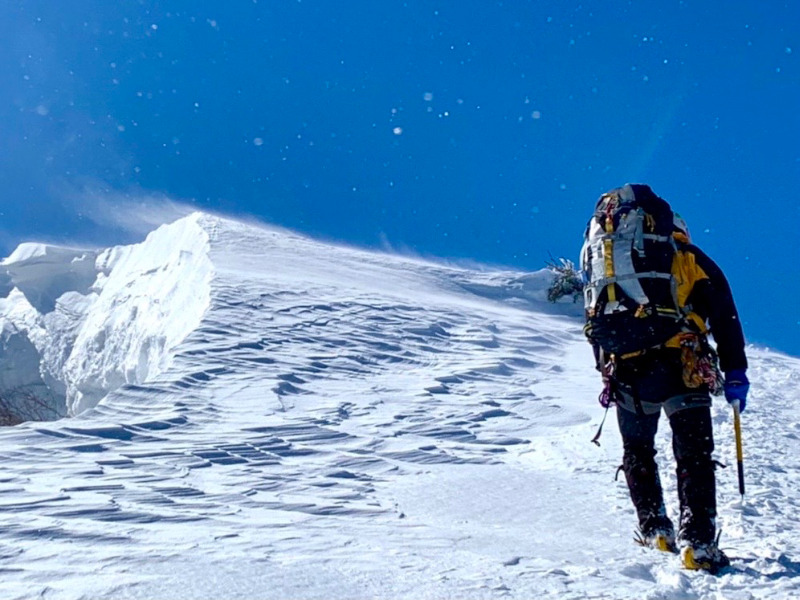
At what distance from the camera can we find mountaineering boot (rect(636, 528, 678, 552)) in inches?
117

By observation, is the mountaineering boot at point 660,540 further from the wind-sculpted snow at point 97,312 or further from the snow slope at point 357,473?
the wind-sculpted snow at point 97,312

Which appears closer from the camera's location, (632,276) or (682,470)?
(682,470)

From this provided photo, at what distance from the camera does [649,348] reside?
3111mm

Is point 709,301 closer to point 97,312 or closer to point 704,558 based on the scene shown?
point 704,558

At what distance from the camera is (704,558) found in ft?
8.72

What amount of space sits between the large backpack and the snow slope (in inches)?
33.6

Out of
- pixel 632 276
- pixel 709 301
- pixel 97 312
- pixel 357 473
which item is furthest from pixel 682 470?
pixel 97 312

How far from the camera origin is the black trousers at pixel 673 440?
285 cm

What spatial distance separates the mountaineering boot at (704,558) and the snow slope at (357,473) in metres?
0.08

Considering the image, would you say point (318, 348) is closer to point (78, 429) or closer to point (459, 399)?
point (459, 399)

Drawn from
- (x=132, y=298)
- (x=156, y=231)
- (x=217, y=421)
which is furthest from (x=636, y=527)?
(x=156, y=231)

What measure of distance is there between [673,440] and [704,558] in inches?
20.2

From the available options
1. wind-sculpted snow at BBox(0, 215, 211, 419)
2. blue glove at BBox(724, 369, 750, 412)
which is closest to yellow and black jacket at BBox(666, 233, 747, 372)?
blue glove at BBox(724, 369, 750, 412)

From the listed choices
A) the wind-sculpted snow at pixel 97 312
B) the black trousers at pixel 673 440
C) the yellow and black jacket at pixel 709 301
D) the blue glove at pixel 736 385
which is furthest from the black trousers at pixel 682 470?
the wind-sculpted snow at pixel 97 312
